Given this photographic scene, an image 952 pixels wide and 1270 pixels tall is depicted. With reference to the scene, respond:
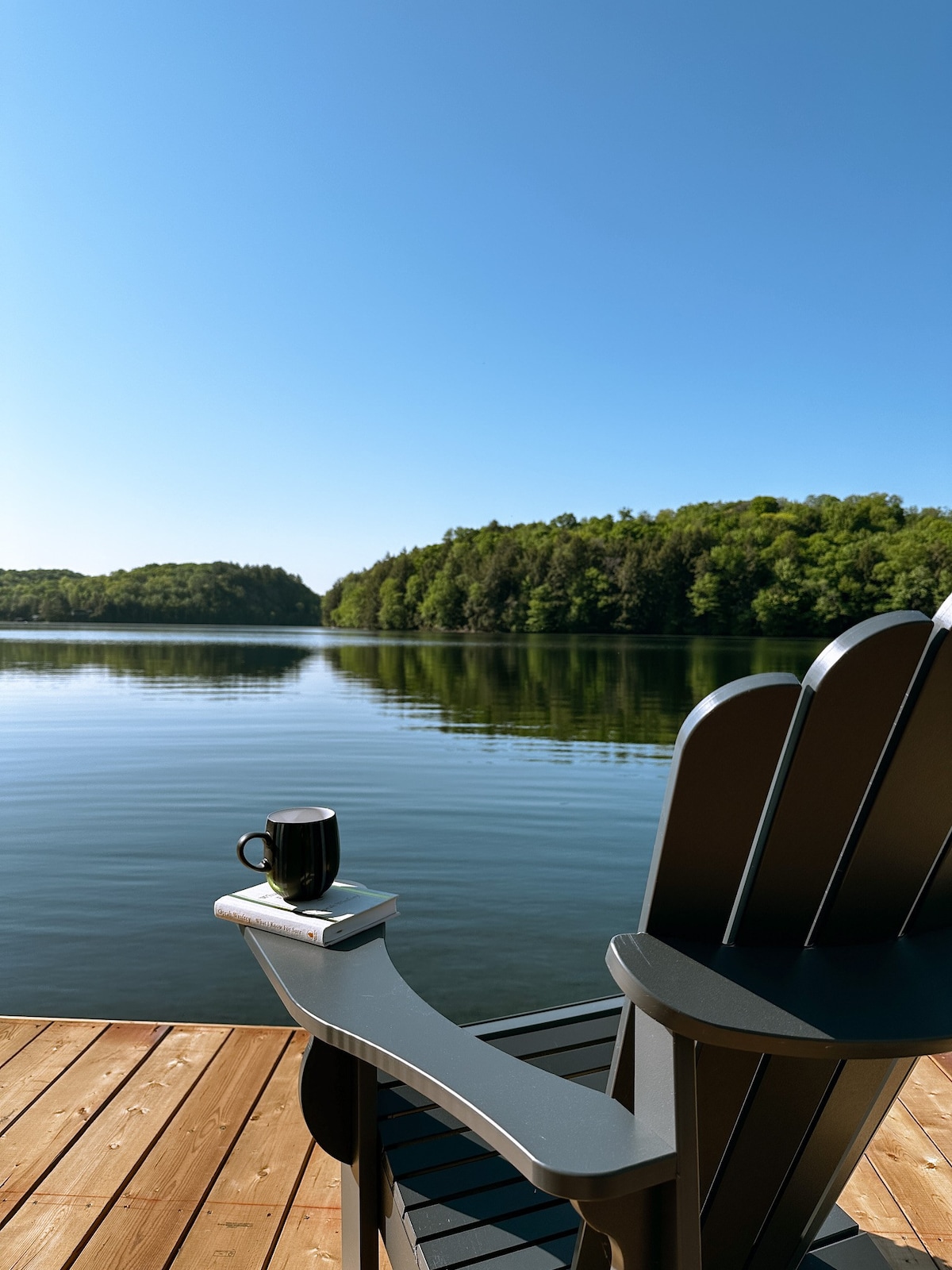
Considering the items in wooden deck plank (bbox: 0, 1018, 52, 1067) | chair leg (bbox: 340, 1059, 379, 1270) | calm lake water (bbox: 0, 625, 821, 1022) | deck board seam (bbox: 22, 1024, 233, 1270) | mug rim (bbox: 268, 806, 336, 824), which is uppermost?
mug rim (bbox: 268, 806, 336, 824)

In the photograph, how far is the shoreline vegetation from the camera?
55125mm

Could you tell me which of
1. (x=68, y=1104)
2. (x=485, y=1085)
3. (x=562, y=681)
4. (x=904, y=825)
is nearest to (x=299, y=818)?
(x=485, y=1085)

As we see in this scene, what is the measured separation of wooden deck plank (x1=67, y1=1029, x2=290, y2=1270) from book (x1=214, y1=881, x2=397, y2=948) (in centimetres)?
82

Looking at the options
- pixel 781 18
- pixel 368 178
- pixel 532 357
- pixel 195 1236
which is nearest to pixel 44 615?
pixel 532 357

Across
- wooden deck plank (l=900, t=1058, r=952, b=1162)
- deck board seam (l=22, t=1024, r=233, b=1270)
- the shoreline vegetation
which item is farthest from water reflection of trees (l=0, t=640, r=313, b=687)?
the shoreline vegetation

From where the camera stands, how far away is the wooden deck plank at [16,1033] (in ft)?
8.30

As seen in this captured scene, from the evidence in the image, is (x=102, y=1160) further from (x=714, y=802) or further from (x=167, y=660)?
(x=167, y=660)

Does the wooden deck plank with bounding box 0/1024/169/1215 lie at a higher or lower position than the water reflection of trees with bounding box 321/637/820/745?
higher

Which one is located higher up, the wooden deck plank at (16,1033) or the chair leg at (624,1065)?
the chair leg at (624,1065)

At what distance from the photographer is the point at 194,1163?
1944 millimetres

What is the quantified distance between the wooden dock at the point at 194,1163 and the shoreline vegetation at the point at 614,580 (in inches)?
2080

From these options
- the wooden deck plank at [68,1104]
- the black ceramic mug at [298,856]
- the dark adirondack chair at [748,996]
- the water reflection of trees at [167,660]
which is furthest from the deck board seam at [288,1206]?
the water reflection of trees at [167,660]

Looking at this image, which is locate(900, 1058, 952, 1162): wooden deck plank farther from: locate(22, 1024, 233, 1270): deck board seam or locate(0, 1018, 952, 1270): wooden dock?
locate(22, 1024, 233, 1270): deck board seam

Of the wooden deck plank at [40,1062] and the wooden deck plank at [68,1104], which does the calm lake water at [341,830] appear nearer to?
the wooden deck plank at [40,1062]
